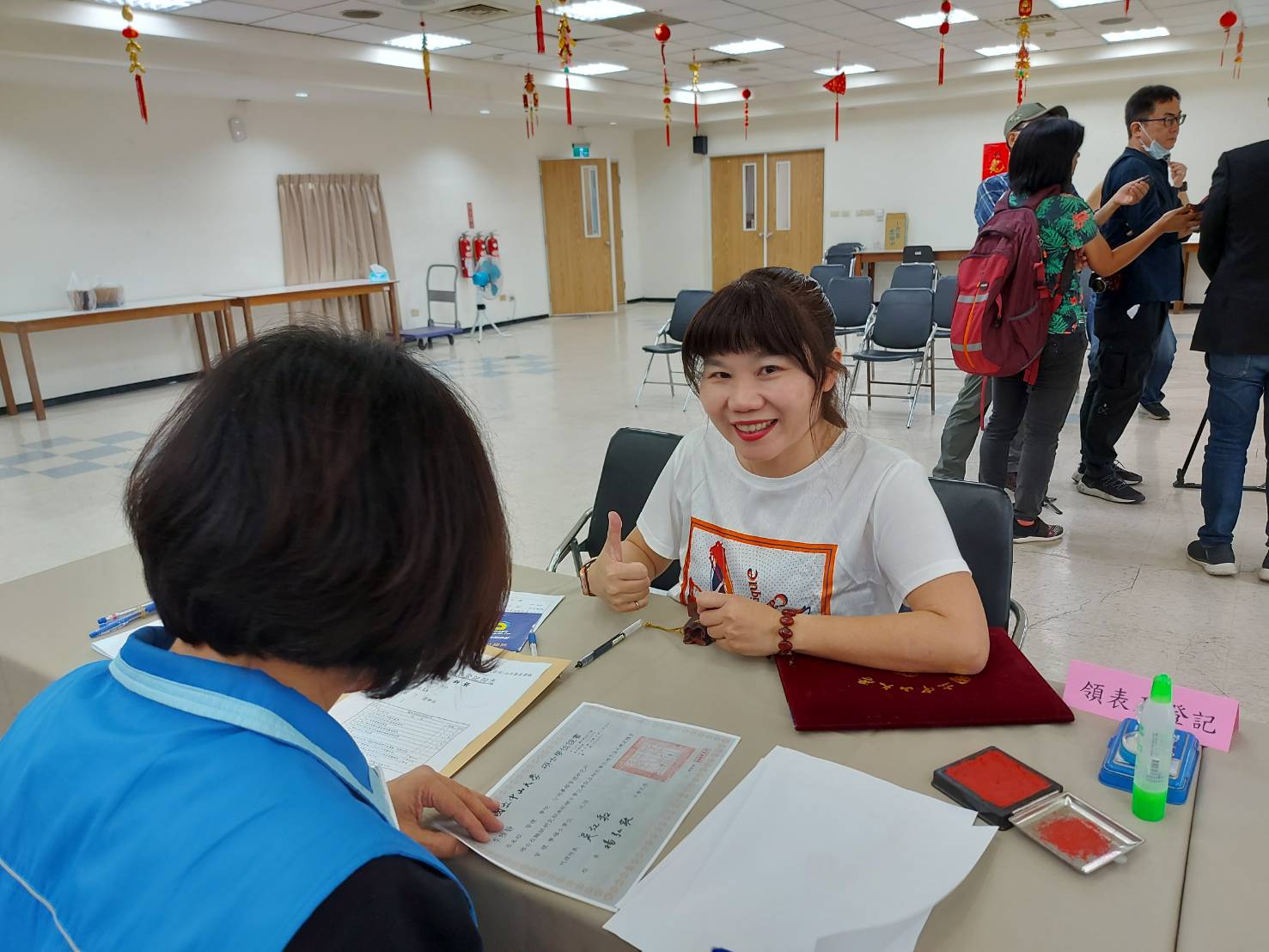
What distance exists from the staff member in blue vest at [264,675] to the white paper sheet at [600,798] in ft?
0.91

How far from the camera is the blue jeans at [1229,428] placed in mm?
→ 2979

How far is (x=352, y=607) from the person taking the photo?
0.62 metres

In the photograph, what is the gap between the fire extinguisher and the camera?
11.1 m

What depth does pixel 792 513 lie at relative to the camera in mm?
1472

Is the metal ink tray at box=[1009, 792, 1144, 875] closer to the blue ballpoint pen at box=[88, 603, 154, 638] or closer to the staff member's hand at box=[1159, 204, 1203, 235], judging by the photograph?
the blue ballpoint pen at box=[88, 603, 154, 638]

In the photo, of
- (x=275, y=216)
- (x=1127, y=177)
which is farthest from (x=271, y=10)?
(x=1127, y=177)

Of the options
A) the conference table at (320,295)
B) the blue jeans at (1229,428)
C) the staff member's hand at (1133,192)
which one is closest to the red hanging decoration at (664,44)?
the staff member's hand at (1133,192)

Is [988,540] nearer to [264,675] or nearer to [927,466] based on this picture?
[264,675]

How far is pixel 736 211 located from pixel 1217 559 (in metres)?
10.8

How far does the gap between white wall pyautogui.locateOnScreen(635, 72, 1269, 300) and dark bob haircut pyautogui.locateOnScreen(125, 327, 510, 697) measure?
1165 centimetres

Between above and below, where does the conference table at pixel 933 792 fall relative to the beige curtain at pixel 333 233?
below

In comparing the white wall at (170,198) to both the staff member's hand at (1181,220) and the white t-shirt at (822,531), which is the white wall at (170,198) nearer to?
the white t-shirt at (822,531)

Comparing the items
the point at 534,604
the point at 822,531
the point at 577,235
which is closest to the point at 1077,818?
the point at 822,531

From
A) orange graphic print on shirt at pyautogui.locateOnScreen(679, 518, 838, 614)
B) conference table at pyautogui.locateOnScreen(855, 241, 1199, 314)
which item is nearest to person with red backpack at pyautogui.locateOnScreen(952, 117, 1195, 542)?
orange graphic print on shirt at pyautogui.locateOnScreen(679, 518, 838, 614)
